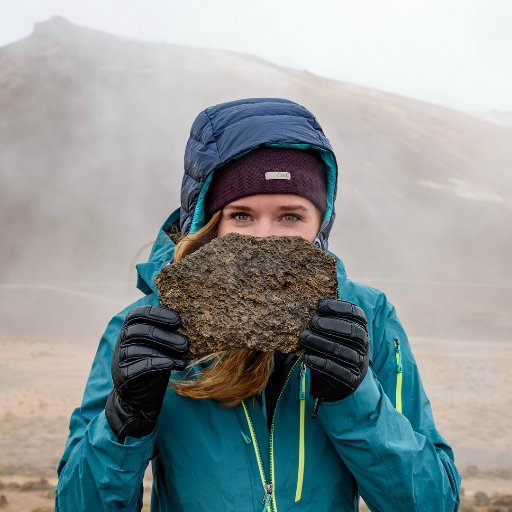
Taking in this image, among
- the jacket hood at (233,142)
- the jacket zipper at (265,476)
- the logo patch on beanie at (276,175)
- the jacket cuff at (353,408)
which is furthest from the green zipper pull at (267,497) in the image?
the logo patch on beanie at (276,175)

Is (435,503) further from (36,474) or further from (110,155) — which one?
(110,155)

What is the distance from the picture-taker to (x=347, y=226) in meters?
38.9

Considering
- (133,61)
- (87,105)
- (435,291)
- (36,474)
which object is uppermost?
(133,61)

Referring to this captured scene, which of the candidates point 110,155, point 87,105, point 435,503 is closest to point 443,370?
point 435,503

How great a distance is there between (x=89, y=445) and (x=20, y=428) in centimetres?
1147

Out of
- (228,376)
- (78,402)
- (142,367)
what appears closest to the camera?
(142,367)

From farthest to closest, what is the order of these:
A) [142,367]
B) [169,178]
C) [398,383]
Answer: [169,178], [398,383], [142,367]

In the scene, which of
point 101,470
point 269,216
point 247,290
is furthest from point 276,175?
point 101,470

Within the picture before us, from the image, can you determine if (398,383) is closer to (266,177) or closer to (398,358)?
(398,358)

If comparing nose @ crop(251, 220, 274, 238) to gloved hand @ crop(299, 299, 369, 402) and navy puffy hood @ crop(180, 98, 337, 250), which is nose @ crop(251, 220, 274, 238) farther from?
gloved hand @ crop(299, 299, 369, 402)

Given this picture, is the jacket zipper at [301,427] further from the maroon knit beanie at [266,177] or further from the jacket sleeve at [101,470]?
the maroon knit beanie at [266,177]

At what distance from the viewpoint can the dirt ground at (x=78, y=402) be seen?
366 inches

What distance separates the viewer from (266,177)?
7.27 ft

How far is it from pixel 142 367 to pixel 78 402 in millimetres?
13131
